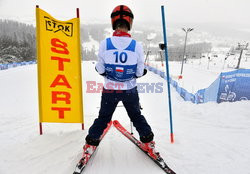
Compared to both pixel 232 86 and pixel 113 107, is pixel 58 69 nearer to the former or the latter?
pixel 113 107

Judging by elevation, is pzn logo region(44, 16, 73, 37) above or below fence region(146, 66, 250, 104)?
above

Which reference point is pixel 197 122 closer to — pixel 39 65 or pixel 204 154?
pixel 204 154

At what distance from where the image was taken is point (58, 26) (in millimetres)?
3480

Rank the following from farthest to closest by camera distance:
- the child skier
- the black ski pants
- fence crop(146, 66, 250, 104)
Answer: fence crop(146, 66, 250, 104) → the black ski pants → the child skier

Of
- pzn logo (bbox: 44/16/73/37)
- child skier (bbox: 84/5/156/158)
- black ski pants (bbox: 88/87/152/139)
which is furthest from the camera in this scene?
pzn logo (bbox: 44/16/73/37)

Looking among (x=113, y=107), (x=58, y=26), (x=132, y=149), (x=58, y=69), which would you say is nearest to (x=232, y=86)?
A: (x=132, y=149)

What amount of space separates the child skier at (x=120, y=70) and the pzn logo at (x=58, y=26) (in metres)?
1.48

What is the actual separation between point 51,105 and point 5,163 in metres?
1.29

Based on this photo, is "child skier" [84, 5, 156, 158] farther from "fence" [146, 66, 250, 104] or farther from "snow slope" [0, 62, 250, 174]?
"fence" [146, 66, 250, 104]

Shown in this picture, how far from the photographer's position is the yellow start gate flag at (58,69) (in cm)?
344

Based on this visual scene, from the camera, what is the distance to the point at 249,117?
427 centimetres

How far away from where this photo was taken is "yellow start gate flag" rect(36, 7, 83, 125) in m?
3.44

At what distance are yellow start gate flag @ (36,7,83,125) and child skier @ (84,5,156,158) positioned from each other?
1342 millimetres

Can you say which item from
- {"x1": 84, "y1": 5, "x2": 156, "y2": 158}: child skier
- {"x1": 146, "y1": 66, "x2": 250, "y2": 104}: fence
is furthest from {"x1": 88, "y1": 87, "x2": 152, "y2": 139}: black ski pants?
{"x1": 146, "y1": 66, "x2": 250, "y2": 104}: fence
